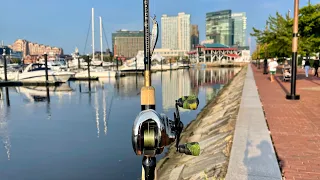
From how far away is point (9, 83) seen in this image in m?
39.4

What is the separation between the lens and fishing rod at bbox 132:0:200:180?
9.22ft

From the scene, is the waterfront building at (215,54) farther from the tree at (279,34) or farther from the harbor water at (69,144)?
the harbor water at (69,144)

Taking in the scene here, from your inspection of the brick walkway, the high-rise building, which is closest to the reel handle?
the brick walkway

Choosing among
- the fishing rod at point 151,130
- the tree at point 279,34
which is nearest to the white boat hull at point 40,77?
the tree at point 279,34

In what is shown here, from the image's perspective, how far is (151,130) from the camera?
2814 millimetres

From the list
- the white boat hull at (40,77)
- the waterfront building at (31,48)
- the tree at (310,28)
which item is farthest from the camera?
the waterfront building at (31,48)

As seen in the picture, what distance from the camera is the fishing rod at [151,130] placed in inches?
111

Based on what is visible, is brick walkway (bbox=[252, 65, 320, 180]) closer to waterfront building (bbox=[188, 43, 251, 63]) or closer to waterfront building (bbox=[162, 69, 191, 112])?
waterfront building (bbox=[162, 69, 191, 112])

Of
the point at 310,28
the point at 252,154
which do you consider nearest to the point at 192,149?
the point at 252,154

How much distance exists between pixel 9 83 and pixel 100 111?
A: 2545 centimetres

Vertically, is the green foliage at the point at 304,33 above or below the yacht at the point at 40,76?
above

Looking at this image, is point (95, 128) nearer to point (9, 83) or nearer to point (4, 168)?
point (4, 168)

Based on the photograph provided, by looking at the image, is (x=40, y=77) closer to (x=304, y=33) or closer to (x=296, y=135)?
(x=304, y=33)

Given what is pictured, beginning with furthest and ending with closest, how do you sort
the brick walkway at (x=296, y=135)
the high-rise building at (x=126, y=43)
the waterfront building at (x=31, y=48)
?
1. the waterfront building at (x=31, y=48)
2. the high-rise building at (x=126, y=43)
3. the brick walkway at (x=296, y=135)
